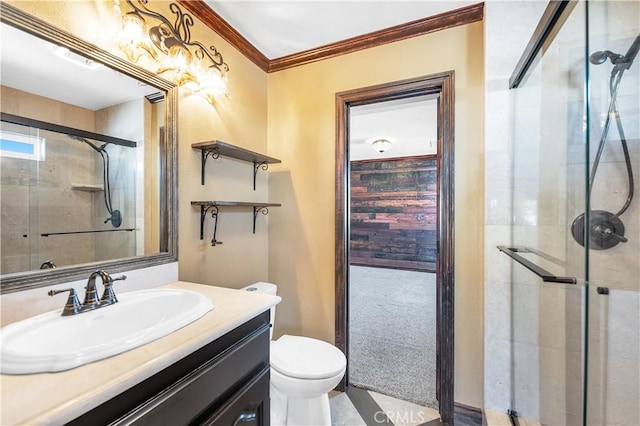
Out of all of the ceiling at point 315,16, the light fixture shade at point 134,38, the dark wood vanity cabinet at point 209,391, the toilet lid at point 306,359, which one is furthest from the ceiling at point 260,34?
the toilet lid at point 306,359

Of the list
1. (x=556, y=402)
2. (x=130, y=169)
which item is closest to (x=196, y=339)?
(x=130, y=169)

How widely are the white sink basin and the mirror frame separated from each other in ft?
0.46

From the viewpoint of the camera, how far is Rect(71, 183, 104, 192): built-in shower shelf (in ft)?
3.45

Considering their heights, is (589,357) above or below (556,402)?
above

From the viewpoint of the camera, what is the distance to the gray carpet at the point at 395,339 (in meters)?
1.92

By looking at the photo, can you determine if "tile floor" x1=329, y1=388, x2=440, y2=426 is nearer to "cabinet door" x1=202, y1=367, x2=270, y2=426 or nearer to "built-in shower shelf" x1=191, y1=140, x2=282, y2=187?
Result: "cabinet door" x1=202, y1=367, x2=270, y2=426

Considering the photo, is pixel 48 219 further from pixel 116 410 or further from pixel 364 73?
pixel 364 73

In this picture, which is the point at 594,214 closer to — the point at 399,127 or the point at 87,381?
the point at 87,381

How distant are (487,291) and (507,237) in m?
0.31

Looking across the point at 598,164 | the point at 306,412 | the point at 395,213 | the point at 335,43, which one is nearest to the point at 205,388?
the point at 306,412

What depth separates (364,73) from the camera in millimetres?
1869

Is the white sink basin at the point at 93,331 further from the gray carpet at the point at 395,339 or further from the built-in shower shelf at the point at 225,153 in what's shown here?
the gray carpet at the point at 395,339

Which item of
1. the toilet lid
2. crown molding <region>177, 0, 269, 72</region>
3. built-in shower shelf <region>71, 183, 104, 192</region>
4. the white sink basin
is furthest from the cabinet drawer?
crown molding <region>177, 0, 269, 72</region>

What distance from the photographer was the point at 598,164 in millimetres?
1151
